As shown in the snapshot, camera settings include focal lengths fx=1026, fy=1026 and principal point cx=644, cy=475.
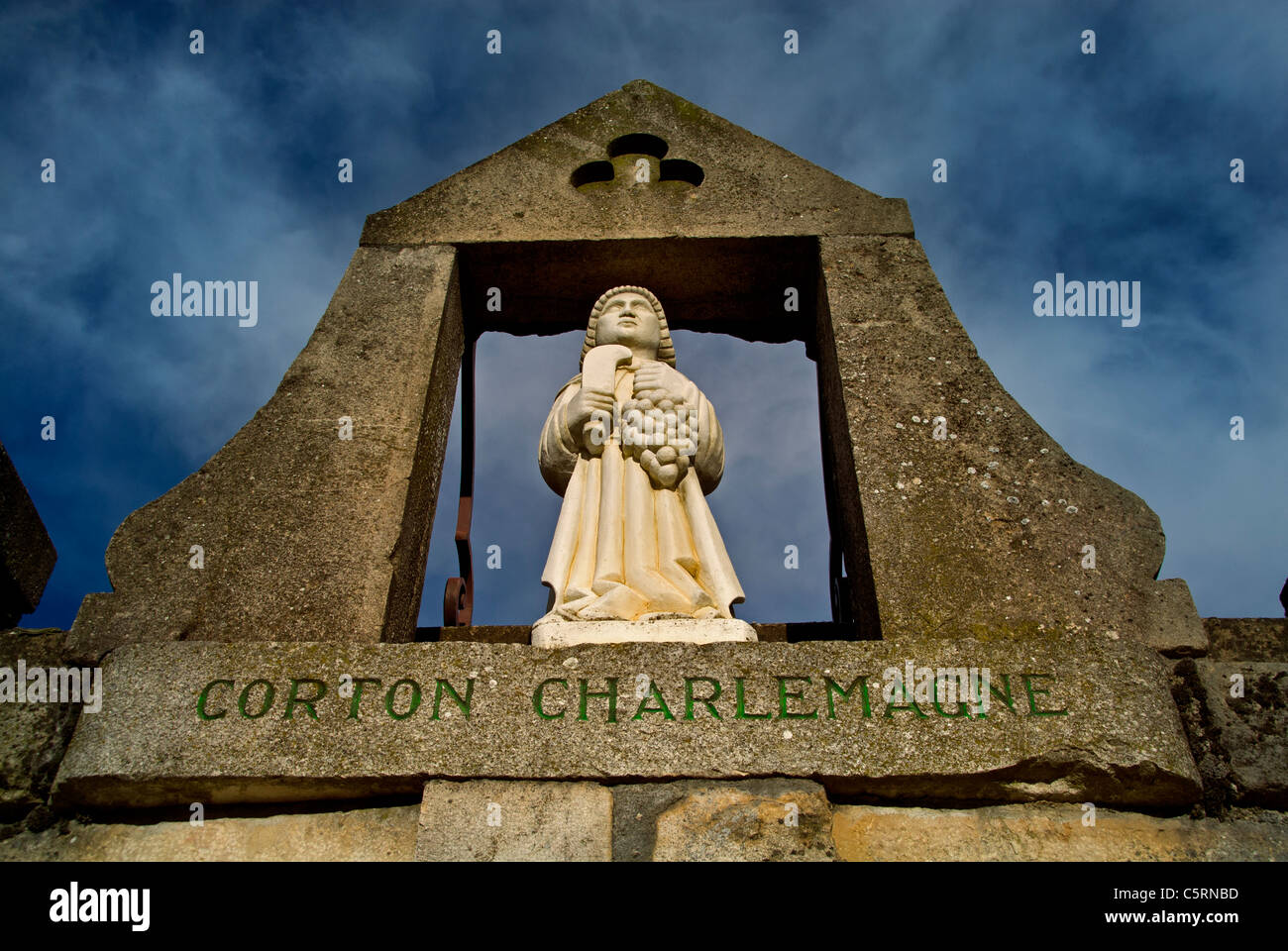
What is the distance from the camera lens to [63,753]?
3453mm

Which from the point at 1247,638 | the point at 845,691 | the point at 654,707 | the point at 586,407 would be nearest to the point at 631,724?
the point at 654,707

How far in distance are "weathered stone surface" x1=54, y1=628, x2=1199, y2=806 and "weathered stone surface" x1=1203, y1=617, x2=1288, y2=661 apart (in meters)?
0.45

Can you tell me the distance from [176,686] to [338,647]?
553 millimetres

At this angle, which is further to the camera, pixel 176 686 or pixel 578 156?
pixel 578 156

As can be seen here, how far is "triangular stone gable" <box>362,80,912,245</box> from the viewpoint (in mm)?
5590

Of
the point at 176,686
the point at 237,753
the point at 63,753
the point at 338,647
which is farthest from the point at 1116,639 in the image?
the point at 63,753

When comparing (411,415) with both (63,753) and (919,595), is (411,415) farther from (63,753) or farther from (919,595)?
(919,595)

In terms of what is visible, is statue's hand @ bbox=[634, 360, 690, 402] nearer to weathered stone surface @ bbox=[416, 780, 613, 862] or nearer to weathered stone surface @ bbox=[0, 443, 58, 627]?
weathered stone surface @ bbox=[416, 780, 613, 862]

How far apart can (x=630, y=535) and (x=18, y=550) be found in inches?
108

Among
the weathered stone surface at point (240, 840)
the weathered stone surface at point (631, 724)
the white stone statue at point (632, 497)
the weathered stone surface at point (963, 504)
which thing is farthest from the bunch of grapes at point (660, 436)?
the weathered stone surface at point (240, 840)

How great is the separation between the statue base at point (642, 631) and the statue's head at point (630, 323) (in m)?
1.88

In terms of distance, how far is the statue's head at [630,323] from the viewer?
5242 millimetres

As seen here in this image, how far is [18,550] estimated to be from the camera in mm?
4555

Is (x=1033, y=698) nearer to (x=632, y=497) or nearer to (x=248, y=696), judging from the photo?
(x=632, y=497)
